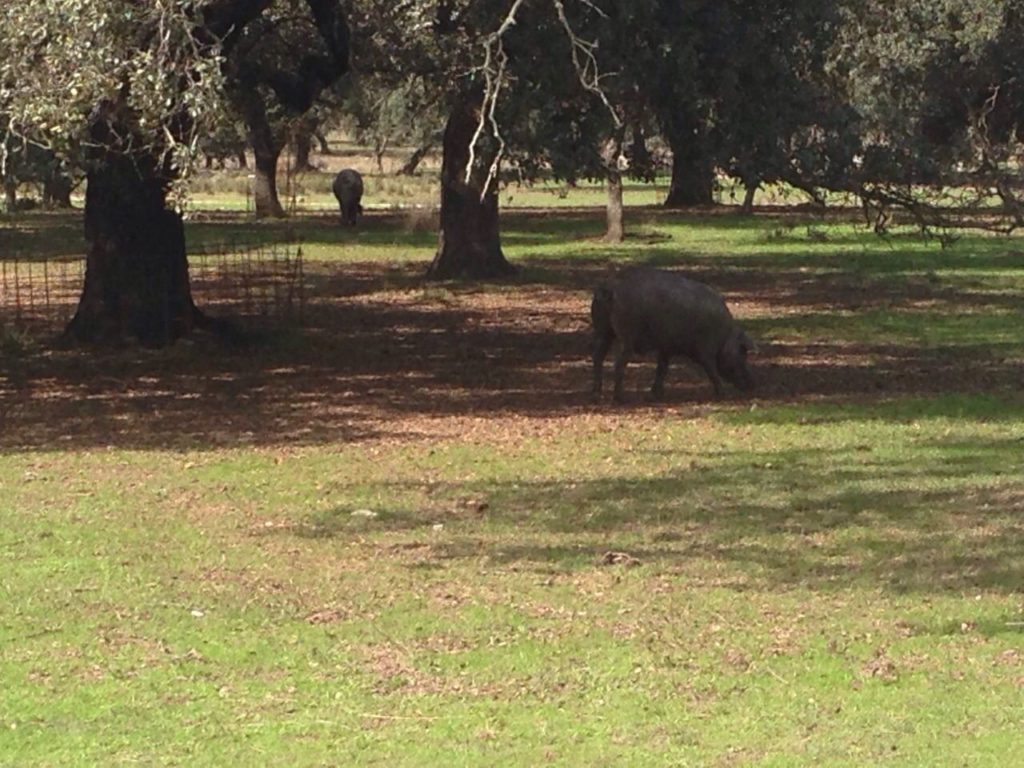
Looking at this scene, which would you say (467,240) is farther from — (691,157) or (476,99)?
(691,157)

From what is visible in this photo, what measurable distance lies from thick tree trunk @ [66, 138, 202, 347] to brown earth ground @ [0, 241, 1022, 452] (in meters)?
0.32

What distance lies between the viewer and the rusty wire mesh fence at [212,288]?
2314cm

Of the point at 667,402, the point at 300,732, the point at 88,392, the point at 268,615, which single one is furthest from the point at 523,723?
the point at 88,392

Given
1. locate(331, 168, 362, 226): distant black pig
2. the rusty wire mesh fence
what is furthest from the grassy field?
locate(331, 168, 362, 226): distant black pig

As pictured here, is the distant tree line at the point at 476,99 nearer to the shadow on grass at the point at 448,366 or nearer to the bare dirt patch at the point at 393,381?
the bare dirt patch at the point at 393,381

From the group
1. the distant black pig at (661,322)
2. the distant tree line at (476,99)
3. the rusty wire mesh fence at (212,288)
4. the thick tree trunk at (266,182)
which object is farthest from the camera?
the thick tree trunk at (266,182)

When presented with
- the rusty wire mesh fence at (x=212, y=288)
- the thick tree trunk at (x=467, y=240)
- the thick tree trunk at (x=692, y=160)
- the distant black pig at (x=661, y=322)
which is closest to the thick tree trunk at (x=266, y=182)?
the rusty wire mesh fence at (x=212, y=288)

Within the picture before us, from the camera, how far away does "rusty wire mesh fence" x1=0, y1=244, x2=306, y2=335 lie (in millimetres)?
23141

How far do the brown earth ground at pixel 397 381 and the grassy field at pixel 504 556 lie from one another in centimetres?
7

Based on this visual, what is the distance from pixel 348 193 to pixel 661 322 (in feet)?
83.3

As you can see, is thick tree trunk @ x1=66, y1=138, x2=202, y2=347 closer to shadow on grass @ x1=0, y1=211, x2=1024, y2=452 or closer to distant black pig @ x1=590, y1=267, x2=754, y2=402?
shadow on grass @ x1=0, y1=211, x2=1024, y2=452

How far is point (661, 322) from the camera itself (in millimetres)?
16234

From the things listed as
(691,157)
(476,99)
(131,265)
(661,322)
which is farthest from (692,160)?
(131,265)

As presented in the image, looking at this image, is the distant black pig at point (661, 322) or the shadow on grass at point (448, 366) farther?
the distant black pig at point (661, 322)
